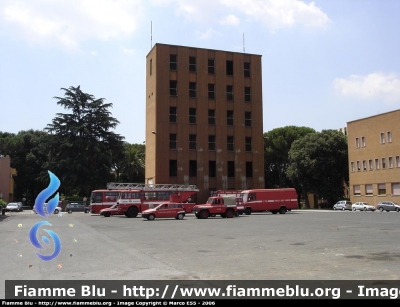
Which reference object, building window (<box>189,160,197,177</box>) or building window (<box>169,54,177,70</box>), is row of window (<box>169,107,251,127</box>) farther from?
building window (<box>169,54,177,70</box>)

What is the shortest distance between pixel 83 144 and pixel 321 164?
125 feet

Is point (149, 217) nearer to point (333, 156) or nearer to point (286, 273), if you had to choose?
point (286, 273)

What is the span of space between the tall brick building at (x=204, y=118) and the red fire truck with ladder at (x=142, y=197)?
9.48m

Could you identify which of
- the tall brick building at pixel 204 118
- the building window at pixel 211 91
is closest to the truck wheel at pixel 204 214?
the tall brick building at pixel 204 118

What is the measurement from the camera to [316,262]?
38.8ft

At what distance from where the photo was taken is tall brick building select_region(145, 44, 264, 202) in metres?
59.2

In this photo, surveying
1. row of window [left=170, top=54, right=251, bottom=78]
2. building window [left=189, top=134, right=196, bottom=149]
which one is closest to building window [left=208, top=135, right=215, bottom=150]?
building window [left=189, top=134, right=196, bottom=149]

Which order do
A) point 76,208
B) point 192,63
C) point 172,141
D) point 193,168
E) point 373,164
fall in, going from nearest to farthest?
point 172,141, point 193,168, point 76,208, point 192,63, point 373,164

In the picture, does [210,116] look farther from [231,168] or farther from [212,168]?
[231,168]

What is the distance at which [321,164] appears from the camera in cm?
7356

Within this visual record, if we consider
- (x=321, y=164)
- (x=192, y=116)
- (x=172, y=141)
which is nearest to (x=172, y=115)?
(x=192, y=116)

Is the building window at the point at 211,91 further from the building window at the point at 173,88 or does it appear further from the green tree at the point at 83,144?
→ the green tree at the point at 83,144

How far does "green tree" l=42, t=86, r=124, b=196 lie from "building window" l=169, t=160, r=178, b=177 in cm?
1228

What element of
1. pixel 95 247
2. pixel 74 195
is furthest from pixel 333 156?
pixel 95 247
